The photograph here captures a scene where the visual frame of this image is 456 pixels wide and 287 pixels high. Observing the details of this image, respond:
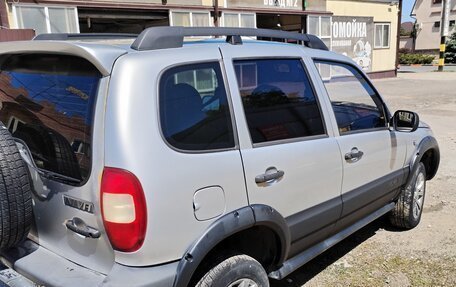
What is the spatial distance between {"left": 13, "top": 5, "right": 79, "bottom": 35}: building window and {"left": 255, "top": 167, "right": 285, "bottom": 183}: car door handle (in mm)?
9886

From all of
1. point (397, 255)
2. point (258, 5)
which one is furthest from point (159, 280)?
point (258, 5)

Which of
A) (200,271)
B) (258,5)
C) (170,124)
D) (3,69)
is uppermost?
(258,5)

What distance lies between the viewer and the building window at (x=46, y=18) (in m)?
10.4

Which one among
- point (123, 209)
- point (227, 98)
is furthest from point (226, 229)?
point (227, 98)

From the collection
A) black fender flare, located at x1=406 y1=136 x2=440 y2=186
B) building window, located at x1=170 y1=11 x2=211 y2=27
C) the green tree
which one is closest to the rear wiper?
black fender flare, located at x1=406 y1=136 x2=440 y2=186

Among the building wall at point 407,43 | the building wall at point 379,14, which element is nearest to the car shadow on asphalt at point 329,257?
the building wall at point 379,14

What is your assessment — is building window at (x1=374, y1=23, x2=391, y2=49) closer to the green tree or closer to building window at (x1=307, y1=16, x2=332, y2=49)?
building window at (x1=307, y1=16, x2=332, y2=49)

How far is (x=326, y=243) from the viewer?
3.09m

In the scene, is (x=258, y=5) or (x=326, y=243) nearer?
(x=326, y=243)

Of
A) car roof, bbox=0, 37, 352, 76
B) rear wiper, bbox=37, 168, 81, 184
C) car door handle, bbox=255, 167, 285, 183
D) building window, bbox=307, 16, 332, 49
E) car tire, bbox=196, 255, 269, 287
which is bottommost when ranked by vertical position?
car tire, bbox=196, 255, 269, 287

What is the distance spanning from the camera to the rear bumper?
6.40 feet

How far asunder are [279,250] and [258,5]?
14490 mm

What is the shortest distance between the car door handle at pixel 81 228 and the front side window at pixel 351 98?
186 cm

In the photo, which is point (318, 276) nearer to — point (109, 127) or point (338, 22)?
point (109, 127)
